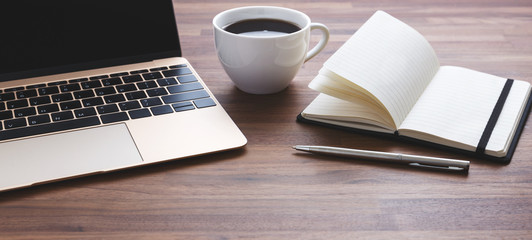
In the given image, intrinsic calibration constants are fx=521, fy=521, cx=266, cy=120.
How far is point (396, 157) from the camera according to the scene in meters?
0.71

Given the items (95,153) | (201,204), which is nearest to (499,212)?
(201,204)

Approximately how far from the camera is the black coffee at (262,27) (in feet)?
2.76

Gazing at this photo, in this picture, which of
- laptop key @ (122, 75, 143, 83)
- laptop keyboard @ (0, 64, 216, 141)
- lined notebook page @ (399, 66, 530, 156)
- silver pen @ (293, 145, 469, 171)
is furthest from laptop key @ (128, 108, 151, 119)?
lined notebook page @ (399, 66, 530, 156)

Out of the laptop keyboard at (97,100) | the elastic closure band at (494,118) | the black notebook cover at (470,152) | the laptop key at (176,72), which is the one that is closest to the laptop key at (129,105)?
the laptop keyboard at (97,100)

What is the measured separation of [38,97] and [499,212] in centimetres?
68

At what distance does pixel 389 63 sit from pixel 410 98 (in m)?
0.06

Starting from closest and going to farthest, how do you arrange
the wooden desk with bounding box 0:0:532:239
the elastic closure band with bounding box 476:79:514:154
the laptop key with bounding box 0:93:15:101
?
the wooden desk with bounding box 0:0:532:239, the elastic closure band with bounding box 476:79:514:154, the laptop key with bounding box 0:93:15:101

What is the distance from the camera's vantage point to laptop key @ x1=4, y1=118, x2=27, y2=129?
743 mm

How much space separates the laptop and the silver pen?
0.37ft

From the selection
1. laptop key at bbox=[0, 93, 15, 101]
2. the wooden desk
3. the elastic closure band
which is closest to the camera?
the wooden desk

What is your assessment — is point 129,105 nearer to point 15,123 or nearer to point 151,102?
point 151,102

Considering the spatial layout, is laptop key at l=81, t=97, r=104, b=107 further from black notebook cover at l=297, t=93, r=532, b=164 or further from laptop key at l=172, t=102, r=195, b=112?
black notebook cover at l=297, t=93, r=532, b=164

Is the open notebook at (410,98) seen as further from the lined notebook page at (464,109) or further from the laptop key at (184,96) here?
the laptop key at (184,96)

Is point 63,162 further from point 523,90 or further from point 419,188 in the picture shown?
point 523,90
